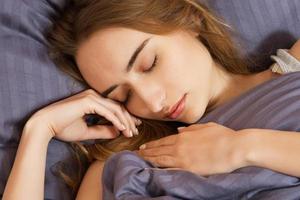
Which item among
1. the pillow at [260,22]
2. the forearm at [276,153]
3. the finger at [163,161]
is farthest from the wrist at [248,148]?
the pillow at [260,22]

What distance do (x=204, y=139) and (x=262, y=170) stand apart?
0.15 meters

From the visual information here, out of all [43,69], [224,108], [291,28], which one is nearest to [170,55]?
[224,108]

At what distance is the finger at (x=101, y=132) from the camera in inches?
52.8

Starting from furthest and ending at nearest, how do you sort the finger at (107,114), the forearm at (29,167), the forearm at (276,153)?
the finger at (107,114), the forearm at (29,167), the forearm at (276,153)

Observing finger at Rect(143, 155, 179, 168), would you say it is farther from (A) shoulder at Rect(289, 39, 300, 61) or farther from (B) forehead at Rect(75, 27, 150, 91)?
(A) shoulder at Rect(289, 39, 300, 61)

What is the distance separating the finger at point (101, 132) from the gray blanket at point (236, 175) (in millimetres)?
181

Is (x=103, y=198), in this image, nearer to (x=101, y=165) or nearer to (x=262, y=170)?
(x=101, y=165)

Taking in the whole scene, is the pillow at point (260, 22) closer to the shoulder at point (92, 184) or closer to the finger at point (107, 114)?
the finger at point (107, 114)

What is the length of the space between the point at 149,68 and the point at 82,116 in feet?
0.71

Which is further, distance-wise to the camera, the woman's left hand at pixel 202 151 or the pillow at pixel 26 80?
the pillow at pixel 26 80

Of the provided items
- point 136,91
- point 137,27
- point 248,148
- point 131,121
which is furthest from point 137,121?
point 248,148

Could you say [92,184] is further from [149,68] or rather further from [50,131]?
[149,68]

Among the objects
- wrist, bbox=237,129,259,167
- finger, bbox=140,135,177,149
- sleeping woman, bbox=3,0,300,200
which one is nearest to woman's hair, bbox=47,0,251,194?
sleeping woman, bbox=3,0,300,200

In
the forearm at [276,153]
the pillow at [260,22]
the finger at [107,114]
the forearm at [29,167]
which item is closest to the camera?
the forearm at [276,153]
